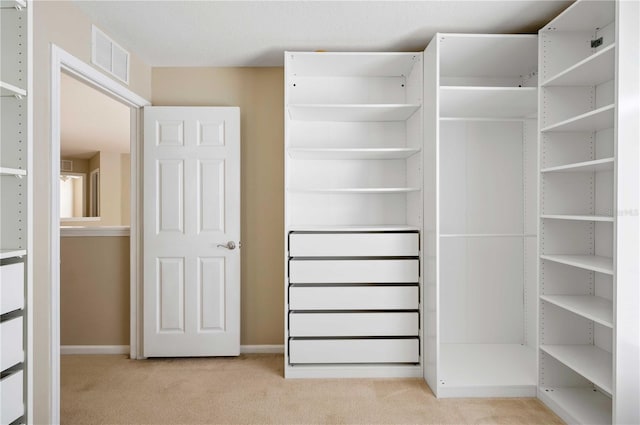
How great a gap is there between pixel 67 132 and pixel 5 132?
5.26m

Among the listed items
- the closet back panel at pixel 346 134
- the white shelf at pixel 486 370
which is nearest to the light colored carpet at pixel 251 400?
the white shelf at pixel 486 370

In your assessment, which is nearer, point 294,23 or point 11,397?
point 11,397

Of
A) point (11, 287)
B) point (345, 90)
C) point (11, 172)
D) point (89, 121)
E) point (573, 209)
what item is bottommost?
point (11, 287)

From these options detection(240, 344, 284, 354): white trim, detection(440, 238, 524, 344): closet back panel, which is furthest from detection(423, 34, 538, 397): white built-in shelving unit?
detection(240, 344, 284, 354): white trim

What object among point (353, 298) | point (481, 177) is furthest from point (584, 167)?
point (353, 298)

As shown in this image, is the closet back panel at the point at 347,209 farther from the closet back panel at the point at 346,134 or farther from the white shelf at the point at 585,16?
the white shelf at the point at 585,16

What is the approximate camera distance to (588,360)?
7.51 feet

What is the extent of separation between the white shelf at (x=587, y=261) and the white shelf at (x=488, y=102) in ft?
3.62

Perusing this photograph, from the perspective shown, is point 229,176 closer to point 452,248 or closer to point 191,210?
point 191,210

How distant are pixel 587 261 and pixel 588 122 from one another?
2.55 ft

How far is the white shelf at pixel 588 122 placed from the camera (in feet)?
6.58

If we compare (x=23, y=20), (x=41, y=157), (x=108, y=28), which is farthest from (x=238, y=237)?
(x=23, y=20)

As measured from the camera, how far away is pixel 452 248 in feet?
10.9

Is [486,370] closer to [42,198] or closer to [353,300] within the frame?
[353,300]
